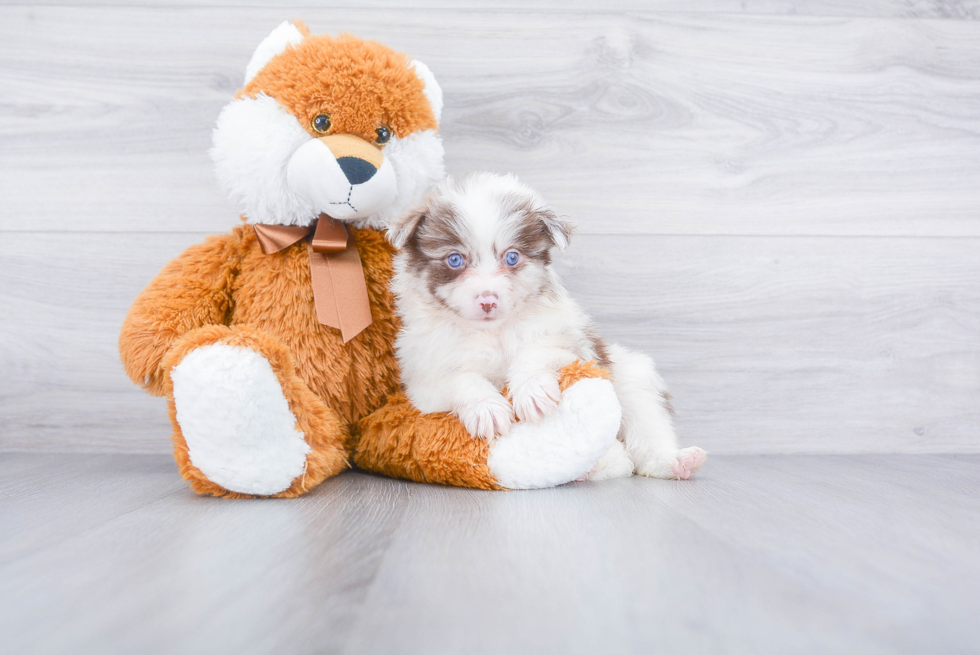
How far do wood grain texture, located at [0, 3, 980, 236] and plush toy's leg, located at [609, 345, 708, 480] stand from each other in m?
0.49

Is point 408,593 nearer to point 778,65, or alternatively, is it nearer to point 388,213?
point 388,213

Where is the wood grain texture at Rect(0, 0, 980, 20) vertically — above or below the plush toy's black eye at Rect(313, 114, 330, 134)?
above

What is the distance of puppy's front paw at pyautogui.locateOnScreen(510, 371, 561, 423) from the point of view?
1.08 metres

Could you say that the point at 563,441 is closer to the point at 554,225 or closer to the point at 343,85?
the point at 554,225

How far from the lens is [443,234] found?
1.16 meters

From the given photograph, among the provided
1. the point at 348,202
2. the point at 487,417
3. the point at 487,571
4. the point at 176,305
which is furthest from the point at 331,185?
the point at 487,571

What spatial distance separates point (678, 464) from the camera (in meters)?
1.28

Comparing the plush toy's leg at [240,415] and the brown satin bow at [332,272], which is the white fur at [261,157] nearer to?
the brown satin bow at [332,272]

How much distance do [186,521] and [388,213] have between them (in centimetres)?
66

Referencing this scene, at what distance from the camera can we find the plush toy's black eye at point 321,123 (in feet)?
3.92

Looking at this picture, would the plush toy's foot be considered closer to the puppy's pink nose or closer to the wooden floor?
the wooden floor

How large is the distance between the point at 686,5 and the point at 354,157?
103 cm

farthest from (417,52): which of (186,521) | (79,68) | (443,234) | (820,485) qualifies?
(820,485)

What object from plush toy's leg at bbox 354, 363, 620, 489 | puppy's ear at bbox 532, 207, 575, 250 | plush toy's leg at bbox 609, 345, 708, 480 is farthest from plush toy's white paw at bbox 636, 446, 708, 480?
puppy's ear at bbox 532, 207, 575, 250
